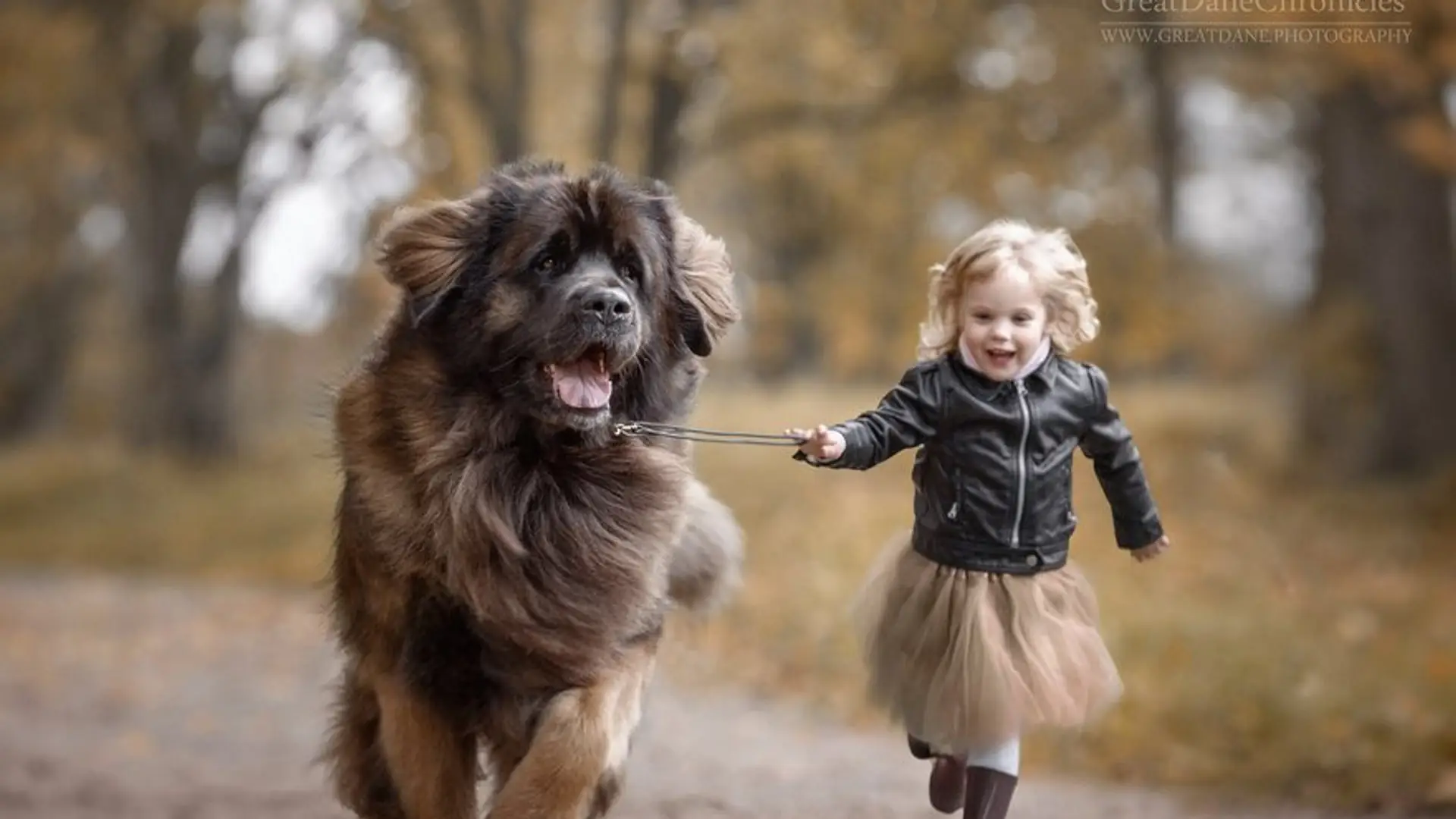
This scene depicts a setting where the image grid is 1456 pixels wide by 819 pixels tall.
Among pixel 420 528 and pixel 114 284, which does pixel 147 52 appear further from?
pixel 420 528

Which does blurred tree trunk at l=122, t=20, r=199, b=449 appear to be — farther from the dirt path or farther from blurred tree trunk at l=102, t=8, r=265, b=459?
the dirt path

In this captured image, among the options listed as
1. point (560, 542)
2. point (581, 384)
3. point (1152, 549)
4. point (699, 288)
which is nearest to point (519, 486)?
point (560, 542)

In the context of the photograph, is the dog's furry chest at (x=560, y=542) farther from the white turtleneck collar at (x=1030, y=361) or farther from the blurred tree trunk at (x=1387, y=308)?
the blurred tree trunk at (x=1387, y=308)

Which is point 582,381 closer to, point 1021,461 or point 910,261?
point 1021,461

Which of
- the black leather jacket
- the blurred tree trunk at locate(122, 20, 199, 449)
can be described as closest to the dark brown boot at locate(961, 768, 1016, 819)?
the black leather jacket

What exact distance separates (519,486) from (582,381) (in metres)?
0.36

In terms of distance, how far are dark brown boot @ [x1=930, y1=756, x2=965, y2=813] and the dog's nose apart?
163 cm

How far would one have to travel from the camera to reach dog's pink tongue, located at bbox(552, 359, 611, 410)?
4.46 meters

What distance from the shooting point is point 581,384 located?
4.50 meters

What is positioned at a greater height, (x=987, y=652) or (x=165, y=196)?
(x=165, y=196)

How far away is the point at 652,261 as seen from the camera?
469 cm

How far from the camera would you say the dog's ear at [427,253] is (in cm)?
460

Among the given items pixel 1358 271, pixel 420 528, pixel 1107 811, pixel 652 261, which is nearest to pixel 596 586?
pixel 420 528

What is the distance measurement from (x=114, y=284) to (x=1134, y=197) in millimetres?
27462
